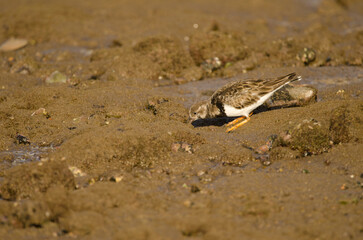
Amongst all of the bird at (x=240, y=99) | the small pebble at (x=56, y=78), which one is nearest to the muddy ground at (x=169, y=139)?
the small pebble at (x=56, y=78)

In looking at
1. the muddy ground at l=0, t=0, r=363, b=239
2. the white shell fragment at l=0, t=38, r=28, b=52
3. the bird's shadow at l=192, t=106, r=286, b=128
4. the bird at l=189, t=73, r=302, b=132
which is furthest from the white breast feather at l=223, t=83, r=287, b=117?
the white shell fragment at l=0, t=38, r=28, b=52

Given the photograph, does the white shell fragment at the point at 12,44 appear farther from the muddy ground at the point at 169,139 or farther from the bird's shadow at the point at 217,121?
the bird's shadow at the point at 217,121

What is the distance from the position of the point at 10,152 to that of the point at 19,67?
186 inches

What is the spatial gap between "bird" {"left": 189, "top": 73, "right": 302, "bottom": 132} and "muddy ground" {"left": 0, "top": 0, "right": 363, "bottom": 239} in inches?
11.9

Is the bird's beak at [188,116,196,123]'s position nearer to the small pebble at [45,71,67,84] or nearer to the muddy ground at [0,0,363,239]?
the muddy ground at [0,0,363,239]

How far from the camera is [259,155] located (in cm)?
646

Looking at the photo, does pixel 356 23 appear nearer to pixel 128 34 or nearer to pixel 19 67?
pixel 128 34

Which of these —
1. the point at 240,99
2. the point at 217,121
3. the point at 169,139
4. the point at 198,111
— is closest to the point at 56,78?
the point at 198,111

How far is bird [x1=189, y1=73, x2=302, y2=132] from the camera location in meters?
7.50

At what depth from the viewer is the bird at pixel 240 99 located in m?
7.50

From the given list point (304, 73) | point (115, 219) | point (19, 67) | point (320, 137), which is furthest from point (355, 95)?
point (19, 67)

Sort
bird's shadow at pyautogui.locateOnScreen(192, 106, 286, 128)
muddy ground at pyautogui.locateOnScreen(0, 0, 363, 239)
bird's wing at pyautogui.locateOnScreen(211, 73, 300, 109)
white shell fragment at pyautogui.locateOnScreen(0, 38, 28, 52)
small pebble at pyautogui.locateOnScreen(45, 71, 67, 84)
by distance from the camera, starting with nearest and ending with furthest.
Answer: muddy ground at pyautogui.locateOnScreen(0, 0, 363, 239) < bird's wing at pyautogui.locateOnScreen(211, 73, 300, 109) < bird's shadow at pyautogui.locateOnScreen(192, 106, 286, 128) < small pebble at pyautogui.locateOnScreen(45, 71, 67, 84) < white shell fragment at pyautogui.locateOnScreen(0, 38, 28, 52)

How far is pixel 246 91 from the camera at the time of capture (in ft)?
24.8

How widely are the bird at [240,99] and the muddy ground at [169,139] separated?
0.30m
